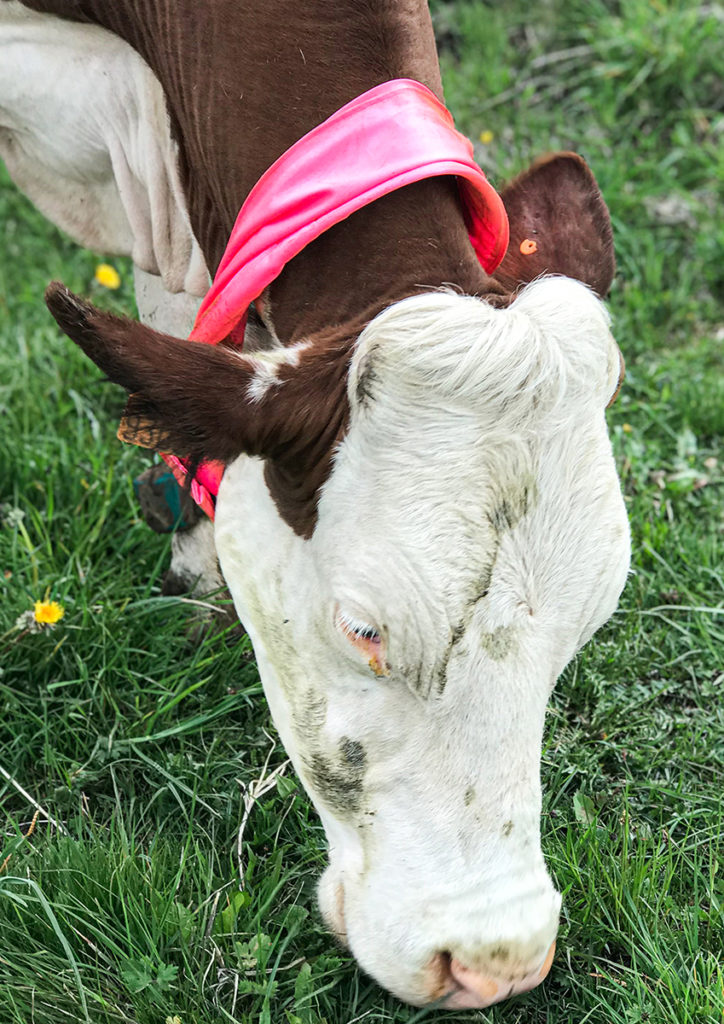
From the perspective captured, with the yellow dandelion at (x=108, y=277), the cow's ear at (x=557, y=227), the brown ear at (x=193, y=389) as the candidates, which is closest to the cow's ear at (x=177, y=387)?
the brown ear at (x=193, y=389)

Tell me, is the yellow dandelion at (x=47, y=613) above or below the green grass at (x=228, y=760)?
above

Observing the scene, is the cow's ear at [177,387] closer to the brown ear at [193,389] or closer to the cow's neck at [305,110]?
the brown ear at [193,389]

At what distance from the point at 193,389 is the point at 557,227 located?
2.90ft

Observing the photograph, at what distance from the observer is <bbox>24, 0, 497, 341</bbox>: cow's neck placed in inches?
87.6

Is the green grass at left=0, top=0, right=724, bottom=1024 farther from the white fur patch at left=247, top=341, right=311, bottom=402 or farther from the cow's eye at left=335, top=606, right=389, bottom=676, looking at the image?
the white fur patch at left=247, top=341, right=311, bottom=402

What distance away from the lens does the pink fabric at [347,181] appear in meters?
2.16

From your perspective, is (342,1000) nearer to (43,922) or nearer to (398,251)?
(43,922)

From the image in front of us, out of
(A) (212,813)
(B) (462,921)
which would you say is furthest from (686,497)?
(B) (462,921)

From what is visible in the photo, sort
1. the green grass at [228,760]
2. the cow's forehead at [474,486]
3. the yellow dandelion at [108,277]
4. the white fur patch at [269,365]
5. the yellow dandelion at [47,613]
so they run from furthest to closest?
the yellow dandelion at [108,277] → the yellow dandelion at [47,613] → the green grass at [228,760] → the white fur patch at [269,365] → the cow's forehead at [474,486]

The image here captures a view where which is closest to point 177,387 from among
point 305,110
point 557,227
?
point 305,110

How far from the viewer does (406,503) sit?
203 cm

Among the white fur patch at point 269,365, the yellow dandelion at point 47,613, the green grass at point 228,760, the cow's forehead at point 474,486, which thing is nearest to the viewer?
the cow's forehead at point 474,486

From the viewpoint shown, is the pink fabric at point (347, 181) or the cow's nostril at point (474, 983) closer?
the cow's nostril at point (474, 983)

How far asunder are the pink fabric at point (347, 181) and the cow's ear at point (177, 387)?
213mm
